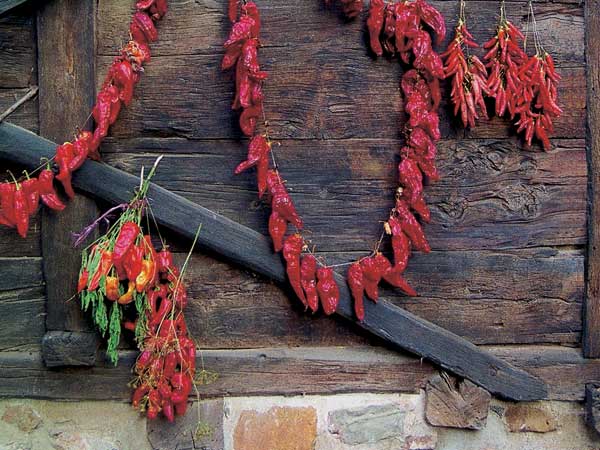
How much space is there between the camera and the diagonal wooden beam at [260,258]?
97.9 inches

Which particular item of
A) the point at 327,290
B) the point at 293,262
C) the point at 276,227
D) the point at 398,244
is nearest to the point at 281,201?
the point at 276,227

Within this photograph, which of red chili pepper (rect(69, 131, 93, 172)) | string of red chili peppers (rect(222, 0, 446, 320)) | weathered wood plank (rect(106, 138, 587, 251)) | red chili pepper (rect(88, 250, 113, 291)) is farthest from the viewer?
weathered wood plank (rect(106, 138, 587, 251))

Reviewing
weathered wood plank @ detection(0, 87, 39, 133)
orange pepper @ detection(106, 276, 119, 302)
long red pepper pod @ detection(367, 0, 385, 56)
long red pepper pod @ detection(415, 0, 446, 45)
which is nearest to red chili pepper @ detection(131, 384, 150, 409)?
orange pepper @ detection(106, 276, 119, 302)

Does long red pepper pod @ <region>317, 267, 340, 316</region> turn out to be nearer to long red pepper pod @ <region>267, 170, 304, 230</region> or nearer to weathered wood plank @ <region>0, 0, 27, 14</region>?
long red pepper pod @ <region>267, 170, 304, 230</region>

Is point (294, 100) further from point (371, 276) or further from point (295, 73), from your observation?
point (371, 276)

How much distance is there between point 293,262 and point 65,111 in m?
1.04

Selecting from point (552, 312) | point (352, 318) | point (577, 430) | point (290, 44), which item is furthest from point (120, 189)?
point (577, 430)

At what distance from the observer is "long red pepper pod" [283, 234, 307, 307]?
8.46 feet

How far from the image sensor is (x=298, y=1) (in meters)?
2.62

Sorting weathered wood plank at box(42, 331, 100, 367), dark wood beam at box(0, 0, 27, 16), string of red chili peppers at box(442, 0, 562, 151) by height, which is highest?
dark wood beam at box(0, 0, 27, 16)

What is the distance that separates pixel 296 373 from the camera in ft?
8.84

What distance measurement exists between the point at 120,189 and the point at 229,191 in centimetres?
42

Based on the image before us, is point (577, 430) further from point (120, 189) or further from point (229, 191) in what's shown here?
point (120, 189)

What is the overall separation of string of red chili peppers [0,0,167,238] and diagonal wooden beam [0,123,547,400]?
7 cm
